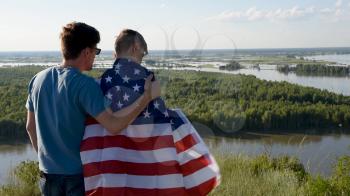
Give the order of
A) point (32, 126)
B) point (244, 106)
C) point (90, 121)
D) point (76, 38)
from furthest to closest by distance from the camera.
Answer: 1. point (244, 106)
2. point (32, 126)
3. point (90, 121)
4. point (76, 38)

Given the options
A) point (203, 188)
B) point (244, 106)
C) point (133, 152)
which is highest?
point (133, 152)

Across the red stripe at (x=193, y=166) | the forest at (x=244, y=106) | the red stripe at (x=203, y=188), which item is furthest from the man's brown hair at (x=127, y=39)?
the forest at (x=244, y=106)

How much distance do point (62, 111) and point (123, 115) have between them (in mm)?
275

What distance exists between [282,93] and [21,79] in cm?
3201

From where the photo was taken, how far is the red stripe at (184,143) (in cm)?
251

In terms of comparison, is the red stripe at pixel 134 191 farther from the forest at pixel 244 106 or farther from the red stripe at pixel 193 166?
the forest at pixel 244 106

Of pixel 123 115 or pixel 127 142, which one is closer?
pixel 123 115

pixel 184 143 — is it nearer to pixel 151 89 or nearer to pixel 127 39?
pixel 151 89

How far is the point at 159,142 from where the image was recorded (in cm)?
238

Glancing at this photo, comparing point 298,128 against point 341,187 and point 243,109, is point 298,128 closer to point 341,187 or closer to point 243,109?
point 243,109

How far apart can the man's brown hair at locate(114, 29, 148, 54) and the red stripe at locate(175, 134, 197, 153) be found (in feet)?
1.64

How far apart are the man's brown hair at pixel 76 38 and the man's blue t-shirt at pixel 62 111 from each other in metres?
0.08

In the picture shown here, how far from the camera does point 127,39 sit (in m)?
2.38

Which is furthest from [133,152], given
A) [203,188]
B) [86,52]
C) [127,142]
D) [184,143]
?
[86,52]
